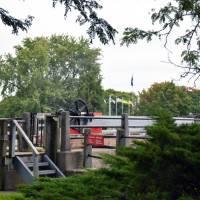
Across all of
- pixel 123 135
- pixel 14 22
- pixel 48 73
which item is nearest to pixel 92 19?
pixel 14 22

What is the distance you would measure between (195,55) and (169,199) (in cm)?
454

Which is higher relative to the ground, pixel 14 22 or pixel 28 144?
pixel 14 22

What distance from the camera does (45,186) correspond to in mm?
5102

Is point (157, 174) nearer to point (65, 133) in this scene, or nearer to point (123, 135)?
point (123, 135)

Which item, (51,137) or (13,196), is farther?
(51,137)

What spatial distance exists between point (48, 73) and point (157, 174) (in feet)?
250

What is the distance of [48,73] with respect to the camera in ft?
263

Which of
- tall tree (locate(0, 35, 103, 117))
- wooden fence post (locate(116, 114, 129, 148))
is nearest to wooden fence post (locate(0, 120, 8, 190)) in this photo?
wooden fence post (locate(116, 114, 129, 148))

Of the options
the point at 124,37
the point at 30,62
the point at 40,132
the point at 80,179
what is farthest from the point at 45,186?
the point at 30,62

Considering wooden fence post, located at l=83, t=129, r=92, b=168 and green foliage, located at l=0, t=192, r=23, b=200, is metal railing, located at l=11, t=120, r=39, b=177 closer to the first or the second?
wooden fence post, located at l=83, t=129, r=92, b=168

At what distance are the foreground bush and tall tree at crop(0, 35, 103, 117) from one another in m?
67.5

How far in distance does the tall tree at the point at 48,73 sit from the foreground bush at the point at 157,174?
6750cm

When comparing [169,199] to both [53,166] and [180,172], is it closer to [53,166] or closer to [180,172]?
[180,172]

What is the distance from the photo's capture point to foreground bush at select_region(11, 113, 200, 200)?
15.0ft
